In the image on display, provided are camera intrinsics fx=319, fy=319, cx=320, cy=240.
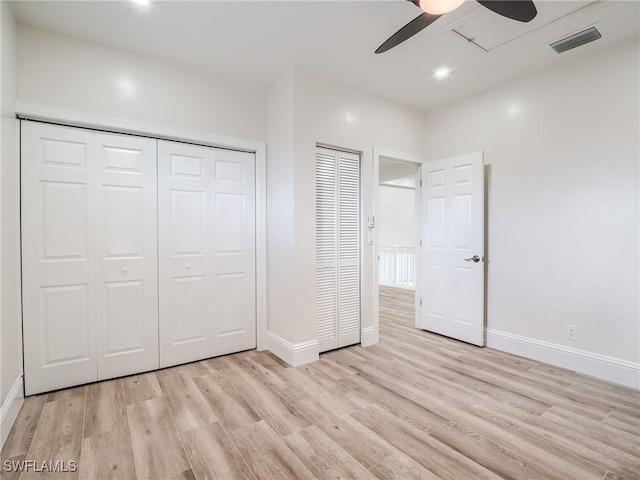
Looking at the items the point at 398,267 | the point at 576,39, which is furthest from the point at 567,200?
the point at 398,267

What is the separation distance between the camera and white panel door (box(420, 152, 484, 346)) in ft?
11.4

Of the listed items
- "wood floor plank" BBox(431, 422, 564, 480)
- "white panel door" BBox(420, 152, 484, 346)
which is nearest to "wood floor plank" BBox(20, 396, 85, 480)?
"wood floor plank" BBox(431, 422, 564, 480)

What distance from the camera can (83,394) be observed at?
8.05 ft

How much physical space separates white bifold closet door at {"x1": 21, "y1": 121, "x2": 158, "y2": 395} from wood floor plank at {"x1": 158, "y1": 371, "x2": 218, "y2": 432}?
0.35m

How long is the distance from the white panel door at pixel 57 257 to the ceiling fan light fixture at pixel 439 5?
2.63m

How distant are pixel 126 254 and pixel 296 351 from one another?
1737mm

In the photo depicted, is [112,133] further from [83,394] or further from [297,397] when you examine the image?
[297,397]

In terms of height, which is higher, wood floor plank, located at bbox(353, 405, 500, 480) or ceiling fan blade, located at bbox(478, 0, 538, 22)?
ceiling fan blade, located at bbox(478, 0, 538, 22)

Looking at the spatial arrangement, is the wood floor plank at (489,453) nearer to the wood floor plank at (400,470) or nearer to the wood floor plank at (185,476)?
the wood floor plank at (400,470)

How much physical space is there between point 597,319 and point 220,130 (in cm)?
385

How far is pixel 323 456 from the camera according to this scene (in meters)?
1.79

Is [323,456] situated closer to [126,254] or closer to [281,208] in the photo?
[281,208]

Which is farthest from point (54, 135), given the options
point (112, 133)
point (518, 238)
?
point (518, 238)

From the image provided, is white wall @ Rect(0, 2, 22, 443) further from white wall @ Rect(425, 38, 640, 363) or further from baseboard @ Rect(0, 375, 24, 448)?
white wall @ Rect(425, 38, 640, 363)
